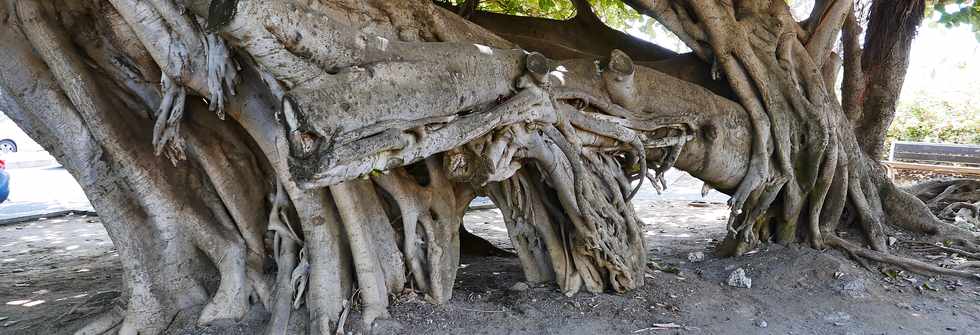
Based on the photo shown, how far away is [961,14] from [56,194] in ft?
42.1

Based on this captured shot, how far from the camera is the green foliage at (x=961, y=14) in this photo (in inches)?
230

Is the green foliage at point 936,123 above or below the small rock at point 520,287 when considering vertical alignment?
above

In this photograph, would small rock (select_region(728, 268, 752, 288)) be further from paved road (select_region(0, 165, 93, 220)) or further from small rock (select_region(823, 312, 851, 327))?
paved road (select_region(0, 165, 93, 220))

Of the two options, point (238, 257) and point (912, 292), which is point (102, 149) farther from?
point (912, 292)

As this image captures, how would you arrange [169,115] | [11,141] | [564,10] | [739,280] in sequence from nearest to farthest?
[169,115]
[739,280]
[564,10]
[11,141]

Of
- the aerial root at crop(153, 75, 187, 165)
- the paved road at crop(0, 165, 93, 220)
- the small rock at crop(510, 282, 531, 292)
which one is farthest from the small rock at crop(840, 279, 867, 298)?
the paved road at crop(0, 165, 93, 220)

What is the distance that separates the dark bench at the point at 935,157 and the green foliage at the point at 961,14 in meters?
4.71

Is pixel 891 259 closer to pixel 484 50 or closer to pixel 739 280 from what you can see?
pixel 739 280

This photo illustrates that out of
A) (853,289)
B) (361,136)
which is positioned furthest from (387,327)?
(853,289)

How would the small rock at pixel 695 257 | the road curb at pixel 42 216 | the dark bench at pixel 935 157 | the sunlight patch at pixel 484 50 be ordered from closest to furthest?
the sunlight patch at pixel 484 50, the small rock at pixel 695 257, the road curb at pixel 42 216, the dark bench at pixel 935 157

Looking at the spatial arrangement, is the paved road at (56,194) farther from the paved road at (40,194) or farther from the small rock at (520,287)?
the small rock at (520,287)

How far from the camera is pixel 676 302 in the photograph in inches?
167

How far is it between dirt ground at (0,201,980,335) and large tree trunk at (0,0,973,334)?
0.61ft

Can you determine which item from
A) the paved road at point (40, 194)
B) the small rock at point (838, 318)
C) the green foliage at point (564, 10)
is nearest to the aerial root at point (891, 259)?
the small rock at point (838, 318)
